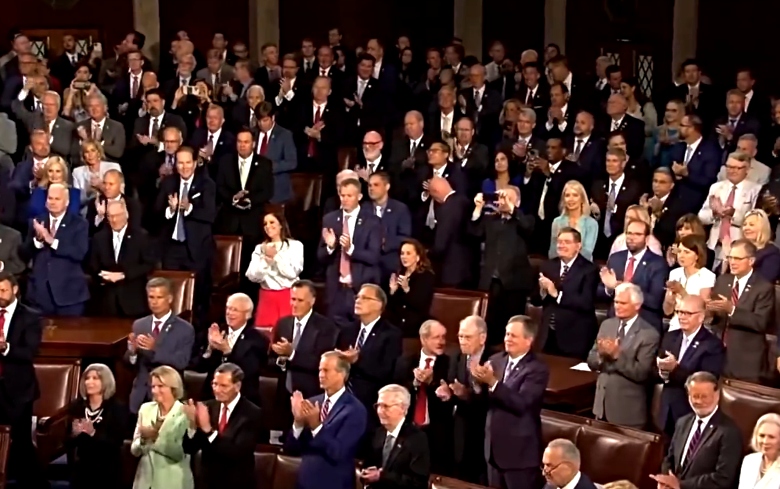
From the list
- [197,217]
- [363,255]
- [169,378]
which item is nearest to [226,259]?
[197,217]

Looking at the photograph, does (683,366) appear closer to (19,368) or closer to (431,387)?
(431,387)

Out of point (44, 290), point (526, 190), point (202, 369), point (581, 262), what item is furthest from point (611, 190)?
point (44, 290)

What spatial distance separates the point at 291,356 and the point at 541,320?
159cm

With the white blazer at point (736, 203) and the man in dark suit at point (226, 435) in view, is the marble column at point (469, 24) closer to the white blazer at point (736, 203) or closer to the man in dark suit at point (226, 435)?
the white blazer at point (736, 203)

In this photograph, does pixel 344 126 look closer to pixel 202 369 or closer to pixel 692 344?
pixel 202 369

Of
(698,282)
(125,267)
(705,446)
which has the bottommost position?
(705,446)

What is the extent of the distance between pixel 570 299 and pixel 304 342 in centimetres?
159

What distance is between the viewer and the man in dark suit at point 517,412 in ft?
22.3

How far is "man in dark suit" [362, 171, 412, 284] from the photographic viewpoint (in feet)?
29.3

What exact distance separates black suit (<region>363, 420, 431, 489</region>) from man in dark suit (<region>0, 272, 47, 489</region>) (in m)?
2.16

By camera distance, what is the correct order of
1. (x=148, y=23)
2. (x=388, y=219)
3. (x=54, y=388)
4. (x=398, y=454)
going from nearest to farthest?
1. (x=398, y=454)
2. (x=54, y=388)
3. (x=388, y=219)
4. (x=148, y=23)

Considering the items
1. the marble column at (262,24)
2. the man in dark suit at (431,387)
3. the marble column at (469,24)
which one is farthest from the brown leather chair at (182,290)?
the marble column at (469,24)

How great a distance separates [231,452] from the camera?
22.2 feet

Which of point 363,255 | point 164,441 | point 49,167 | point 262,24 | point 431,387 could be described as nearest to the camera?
point 164,441
